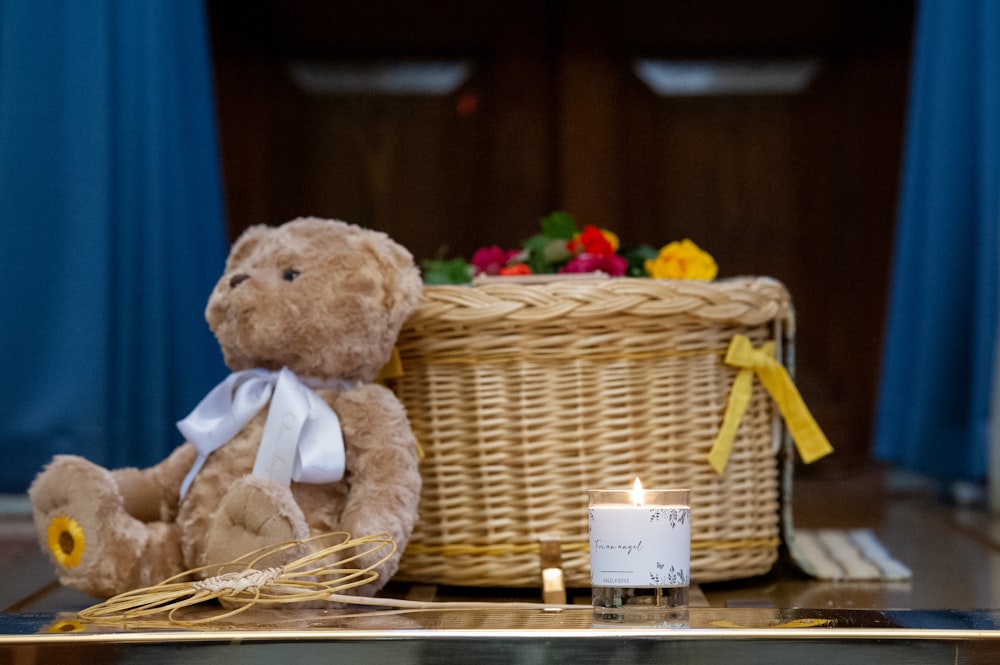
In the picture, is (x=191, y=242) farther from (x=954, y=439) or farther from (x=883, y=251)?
(x=883, y=251)

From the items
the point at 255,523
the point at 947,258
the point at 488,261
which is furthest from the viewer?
the point at 947,258

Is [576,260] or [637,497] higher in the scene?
[576,260]

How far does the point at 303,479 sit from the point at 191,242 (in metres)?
0.68

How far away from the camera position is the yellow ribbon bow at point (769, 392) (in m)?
1.04

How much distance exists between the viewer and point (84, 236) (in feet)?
4.55

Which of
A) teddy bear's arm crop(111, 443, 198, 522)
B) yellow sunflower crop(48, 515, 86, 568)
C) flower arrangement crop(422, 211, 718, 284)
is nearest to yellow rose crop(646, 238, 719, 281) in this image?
flower arrangement crop(422, 211, 718, 284)

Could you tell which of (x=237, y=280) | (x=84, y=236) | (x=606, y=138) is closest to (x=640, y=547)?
(x=237, y=280)

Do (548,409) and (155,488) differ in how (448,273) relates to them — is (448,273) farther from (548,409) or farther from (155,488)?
(155,488)

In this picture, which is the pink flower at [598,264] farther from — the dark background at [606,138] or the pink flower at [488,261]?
the dark background at [606,138]

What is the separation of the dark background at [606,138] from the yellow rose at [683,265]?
4.14 ft

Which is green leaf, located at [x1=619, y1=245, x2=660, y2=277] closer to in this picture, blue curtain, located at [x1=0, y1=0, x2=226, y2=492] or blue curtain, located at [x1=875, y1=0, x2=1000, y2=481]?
blue curtain, located at [x1=0, y1=0, x2=226, y2=492]

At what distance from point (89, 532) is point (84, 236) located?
62cm

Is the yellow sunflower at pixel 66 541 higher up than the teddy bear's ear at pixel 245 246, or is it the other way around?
the teddy bear's ear at pixel 245 246

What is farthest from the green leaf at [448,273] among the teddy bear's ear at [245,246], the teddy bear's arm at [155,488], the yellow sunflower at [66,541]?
the yellow sunflower at [66,541]
